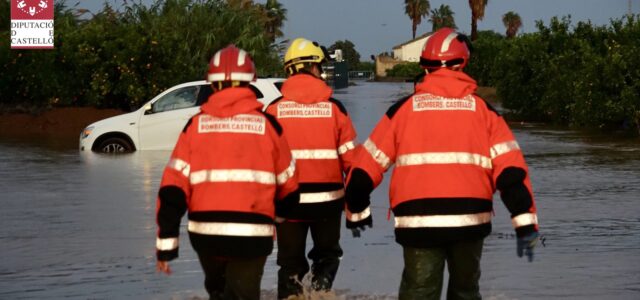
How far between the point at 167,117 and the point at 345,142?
14.9 m

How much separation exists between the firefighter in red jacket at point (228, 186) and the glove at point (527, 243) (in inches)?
49.6

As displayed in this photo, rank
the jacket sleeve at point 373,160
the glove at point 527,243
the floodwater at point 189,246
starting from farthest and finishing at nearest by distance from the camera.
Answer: the floodwater at point 189,246, the jacket sleeve at point 373,160, the glove at point 527,243

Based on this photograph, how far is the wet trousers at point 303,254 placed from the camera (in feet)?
29.1

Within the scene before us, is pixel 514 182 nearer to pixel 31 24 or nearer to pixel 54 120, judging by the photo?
pixel 54 120

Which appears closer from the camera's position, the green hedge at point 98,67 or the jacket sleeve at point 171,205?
the jacket sleeve at point 171,205

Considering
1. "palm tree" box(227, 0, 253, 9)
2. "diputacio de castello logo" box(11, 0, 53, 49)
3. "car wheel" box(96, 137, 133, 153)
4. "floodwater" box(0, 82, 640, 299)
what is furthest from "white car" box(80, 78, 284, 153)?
"palm tree" box(227, 0, 253, 9)

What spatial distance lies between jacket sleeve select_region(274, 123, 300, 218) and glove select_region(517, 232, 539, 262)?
1203mm

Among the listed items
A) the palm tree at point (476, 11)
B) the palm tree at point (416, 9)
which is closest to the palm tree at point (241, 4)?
the palm tree at point (476, 11)

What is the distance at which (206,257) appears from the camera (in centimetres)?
680

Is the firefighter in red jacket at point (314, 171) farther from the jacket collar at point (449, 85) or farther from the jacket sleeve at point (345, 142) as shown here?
the jacket collar at point (449, 85)

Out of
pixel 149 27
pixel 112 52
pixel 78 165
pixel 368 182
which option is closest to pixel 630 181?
pixel 78 165

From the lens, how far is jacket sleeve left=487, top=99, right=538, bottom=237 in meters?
6.75

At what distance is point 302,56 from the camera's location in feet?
30.1

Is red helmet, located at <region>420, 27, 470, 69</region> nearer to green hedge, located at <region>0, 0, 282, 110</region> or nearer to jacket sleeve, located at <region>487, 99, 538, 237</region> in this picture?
jacket sleeve, located at <region>487, 99, 538, 237</region>
